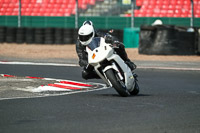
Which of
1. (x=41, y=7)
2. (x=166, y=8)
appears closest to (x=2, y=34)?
(x=41, y=7)

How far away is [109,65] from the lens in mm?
9727

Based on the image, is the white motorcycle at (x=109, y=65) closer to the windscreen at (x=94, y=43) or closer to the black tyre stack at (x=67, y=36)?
the windscreen at (x=94, y=43)

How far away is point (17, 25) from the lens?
3016 cm

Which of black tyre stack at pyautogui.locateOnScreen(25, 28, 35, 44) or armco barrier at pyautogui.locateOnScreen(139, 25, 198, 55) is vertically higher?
armco barrier at pyautogui.locateOnScreen(139, 25, 198, 55)

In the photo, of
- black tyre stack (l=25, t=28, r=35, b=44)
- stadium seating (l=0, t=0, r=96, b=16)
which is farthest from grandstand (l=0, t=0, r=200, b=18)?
black tyre stack (l=25, t=28, r=35, b=44)

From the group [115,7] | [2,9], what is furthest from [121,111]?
[2,9]

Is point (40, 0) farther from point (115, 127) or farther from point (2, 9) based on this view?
point (115, 127)

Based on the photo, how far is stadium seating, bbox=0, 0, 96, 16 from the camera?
32.0m

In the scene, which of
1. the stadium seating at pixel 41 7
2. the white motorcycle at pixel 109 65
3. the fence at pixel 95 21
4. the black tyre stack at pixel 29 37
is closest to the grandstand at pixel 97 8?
the stadium seating at pixel 41 7

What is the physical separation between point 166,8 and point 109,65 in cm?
2128

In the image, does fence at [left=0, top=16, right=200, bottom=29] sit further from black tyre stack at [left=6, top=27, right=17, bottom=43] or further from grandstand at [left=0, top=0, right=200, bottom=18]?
black tyre stack at [left=6, top=27, right=17, bottom=43]

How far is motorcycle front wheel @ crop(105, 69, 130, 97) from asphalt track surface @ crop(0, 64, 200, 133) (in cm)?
14

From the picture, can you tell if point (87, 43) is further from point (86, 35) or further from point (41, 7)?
point (41, 7)

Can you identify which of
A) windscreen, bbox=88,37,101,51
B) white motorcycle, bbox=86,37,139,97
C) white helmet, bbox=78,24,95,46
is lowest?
white motorcycle, bbox=86,37,139,97
